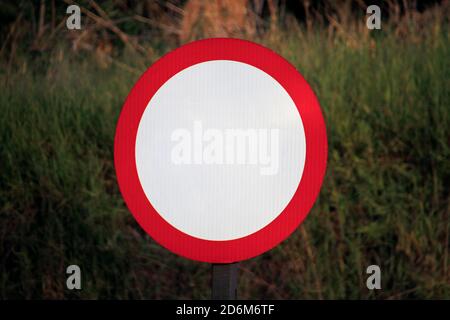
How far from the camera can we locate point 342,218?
3545mm

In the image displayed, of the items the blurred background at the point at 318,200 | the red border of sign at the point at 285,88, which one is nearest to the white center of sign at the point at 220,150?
the red border of sign at the point at 285,88

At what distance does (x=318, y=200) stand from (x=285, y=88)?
1793mm

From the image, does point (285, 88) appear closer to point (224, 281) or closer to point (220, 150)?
point (220, 150)

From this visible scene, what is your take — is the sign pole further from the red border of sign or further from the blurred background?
the blurred background

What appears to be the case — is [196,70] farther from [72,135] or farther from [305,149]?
[72,135]

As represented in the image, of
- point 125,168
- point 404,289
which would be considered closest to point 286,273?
point 404,289

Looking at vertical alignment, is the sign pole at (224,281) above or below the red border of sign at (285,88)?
below

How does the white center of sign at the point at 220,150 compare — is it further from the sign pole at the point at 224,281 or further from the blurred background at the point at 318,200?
the blurred background at the point at 318,200

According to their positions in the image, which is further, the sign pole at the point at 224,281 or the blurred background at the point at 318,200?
the blurred background at the point at 318,200

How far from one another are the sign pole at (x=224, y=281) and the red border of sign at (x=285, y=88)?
0.06 m

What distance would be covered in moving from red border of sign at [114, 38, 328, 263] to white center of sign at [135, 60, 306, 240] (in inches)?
0.6

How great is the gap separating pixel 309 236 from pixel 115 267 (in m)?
0.98

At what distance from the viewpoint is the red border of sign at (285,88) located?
1864 millimetres

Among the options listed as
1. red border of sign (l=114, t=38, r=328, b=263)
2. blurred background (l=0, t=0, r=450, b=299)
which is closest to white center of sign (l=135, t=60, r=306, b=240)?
red border of sign (l=114, t=38, r=328, b=263)
